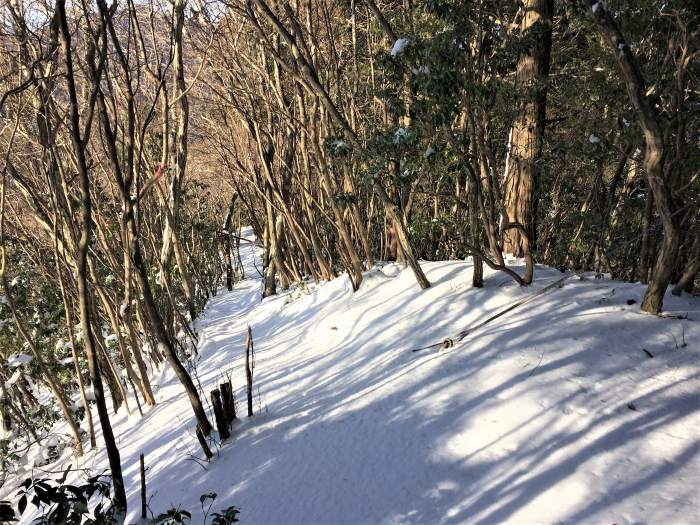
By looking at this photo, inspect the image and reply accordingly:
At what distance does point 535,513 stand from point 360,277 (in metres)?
4.15

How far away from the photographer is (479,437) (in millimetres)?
2654

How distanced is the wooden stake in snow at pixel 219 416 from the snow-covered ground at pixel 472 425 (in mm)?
80

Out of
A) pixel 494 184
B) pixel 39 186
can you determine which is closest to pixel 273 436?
pixel 494 184

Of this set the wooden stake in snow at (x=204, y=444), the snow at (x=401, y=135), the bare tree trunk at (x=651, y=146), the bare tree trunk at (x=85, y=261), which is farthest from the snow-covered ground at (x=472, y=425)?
the snow at (x=401, y=135)

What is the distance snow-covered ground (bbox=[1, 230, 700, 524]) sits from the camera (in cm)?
224

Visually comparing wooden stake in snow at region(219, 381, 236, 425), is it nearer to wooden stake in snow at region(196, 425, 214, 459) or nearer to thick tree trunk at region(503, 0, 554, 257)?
wooden stake in snow at region(196, 425, 214, 459)

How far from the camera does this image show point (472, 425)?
2.76 metres

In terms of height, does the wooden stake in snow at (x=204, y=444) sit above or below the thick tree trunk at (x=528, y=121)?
below

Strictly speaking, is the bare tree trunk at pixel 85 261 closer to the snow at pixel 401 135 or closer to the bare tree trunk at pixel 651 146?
the snow at pixel 401 135

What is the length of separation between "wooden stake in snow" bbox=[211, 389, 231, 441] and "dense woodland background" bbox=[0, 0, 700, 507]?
131mm

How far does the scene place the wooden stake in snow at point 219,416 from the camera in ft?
10.2

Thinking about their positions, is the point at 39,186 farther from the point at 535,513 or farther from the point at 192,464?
the point at 535,513

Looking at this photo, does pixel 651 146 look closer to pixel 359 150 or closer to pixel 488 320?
pixel 488 320

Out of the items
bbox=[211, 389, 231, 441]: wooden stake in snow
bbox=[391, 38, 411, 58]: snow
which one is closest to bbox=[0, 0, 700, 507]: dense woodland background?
bbox=[391, 38, 411, 58]: snow
